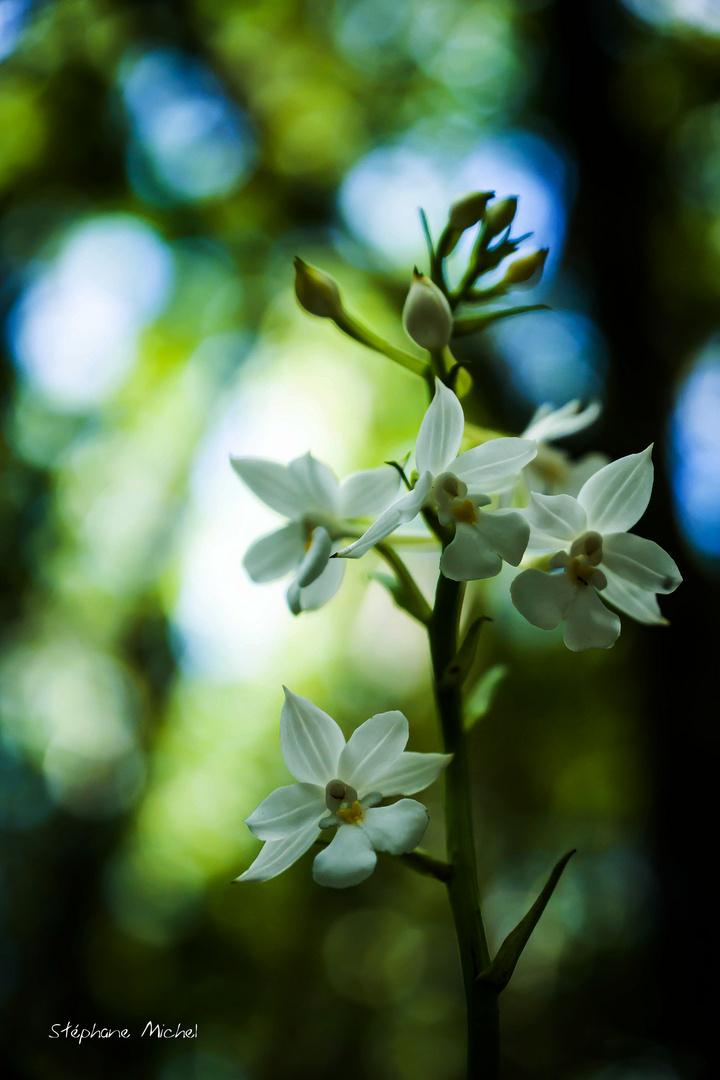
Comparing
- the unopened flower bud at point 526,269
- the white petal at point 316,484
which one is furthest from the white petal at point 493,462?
the unopened flower bud at point 526,269

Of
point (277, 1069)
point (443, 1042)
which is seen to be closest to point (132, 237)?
point (277, 1069)

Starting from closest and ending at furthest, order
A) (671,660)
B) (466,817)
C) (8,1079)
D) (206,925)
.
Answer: (466,817) < (671,660) < (8,1079) < (206,925)

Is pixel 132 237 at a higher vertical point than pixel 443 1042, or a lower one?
higher

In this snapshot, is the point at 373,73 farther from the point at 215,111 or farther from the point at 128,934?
the point at 128,934

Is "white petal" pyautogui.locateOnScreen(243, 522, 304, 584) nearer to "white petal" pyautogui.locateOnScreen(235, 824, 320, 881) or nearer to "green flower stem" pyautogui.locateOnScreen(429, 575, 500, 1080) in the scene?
"green flower stem" pyautogui.locateOnScreen(429, 575, 500, 1080)

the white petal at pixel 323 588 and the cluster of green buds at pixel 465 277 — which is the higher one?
the cluster of green buds at pixel 465 277

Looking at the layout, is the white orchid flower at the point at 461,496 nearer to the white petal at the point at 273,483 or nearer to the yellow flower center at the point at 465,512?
the yellow flower center at the point at 465,512
